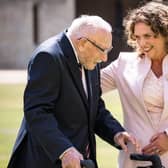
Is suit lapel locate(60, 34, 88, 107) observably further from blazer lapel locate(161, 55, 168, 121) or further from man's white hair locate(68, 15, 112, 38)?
blazer lapel locate(161, 55, 168, 121)

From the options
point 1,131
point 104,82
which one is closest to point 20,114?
point 1,131

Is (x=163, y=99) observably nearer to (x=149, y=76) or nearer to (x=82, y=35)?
(x=149, y=76)

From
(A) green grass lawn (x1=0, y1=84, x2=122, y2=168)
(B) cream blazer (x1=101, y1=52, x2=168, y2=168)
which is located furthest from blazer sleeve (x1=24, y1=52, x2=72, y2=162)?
(A) green grass lawn (x1=0, y1=84, x2=122, y2=168)

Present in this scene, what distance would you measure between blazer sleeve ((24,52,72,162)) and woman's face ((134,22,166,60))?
0.90 m

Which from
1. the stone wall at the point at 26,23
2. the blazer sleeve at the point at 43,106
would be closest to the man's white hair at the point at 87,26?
the blazer sleeve at the point at 43,106

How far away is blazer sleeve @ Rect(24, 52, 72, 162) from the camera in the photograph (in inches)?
194

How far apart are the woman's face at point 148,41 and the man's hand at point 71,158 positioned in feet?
3.63

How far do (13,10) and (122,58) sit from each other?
3403 cm

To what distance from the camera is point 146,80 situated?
5.78 m

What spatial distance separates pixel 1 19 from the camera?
131 ft

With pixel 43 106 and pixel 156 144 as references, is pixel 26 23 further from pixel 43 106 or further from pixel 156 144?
pixel 43 106

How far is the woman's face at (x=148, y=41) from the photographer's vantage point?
5.63m

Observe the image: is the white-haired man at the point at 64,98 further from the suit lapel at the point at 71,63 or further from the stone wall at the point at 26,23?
the stone wall at the point at 26,23

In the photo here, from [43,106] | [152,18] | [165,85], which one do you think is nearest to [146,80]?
[165,85]
